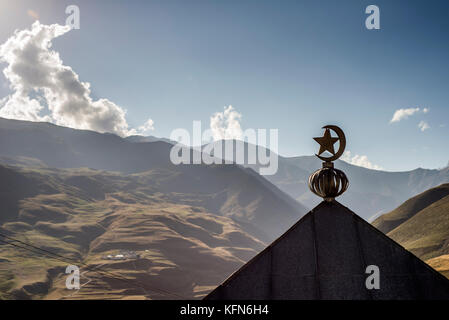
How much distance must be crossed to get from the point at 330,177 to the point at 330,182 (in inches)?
2.9

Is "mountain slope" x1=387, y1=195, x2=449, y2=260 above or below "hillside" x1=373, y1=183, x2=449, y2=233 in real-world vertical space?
below

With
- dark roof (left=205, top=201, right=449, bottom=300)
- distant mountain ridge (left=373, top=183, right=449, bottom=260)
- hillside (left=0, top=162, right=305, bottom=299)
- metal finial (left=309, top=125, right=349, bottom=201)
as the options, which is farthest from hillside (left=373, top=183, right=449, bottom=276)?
hillside (left=0, top=162, right=305, bottom=299)

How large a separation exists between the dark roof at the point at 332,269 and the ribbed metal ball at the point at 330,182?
0.37 m

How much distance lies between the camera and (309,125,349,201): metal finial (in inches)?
171

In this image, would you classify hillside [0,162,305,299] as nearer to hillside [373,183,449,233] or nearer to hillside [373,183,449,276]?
hillside [373,183,449,233]

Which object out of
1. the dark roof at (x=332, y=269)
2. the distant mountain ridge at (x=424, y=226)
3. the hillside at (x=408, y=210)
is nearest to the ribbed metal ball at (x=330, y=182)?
the dark roof at (x=332, y=269)

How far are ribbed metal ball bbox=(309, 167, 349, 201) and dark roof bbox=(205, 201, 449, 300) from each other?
1.21 feet

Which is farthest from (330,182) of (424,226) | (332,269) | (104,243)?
(104,243)

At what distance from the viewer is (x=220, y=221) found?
630 ft

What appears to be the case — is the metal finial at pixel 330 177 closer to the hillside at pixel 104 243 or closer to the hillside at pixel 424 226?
the hillside at pixel 424 226

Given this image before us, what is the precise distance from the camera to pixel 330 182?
433cm

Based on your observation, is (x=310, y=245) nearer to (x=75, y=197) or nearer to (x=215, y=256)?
(x=215, y=256)

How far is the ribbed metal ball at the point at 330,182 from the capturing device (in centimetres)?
433
